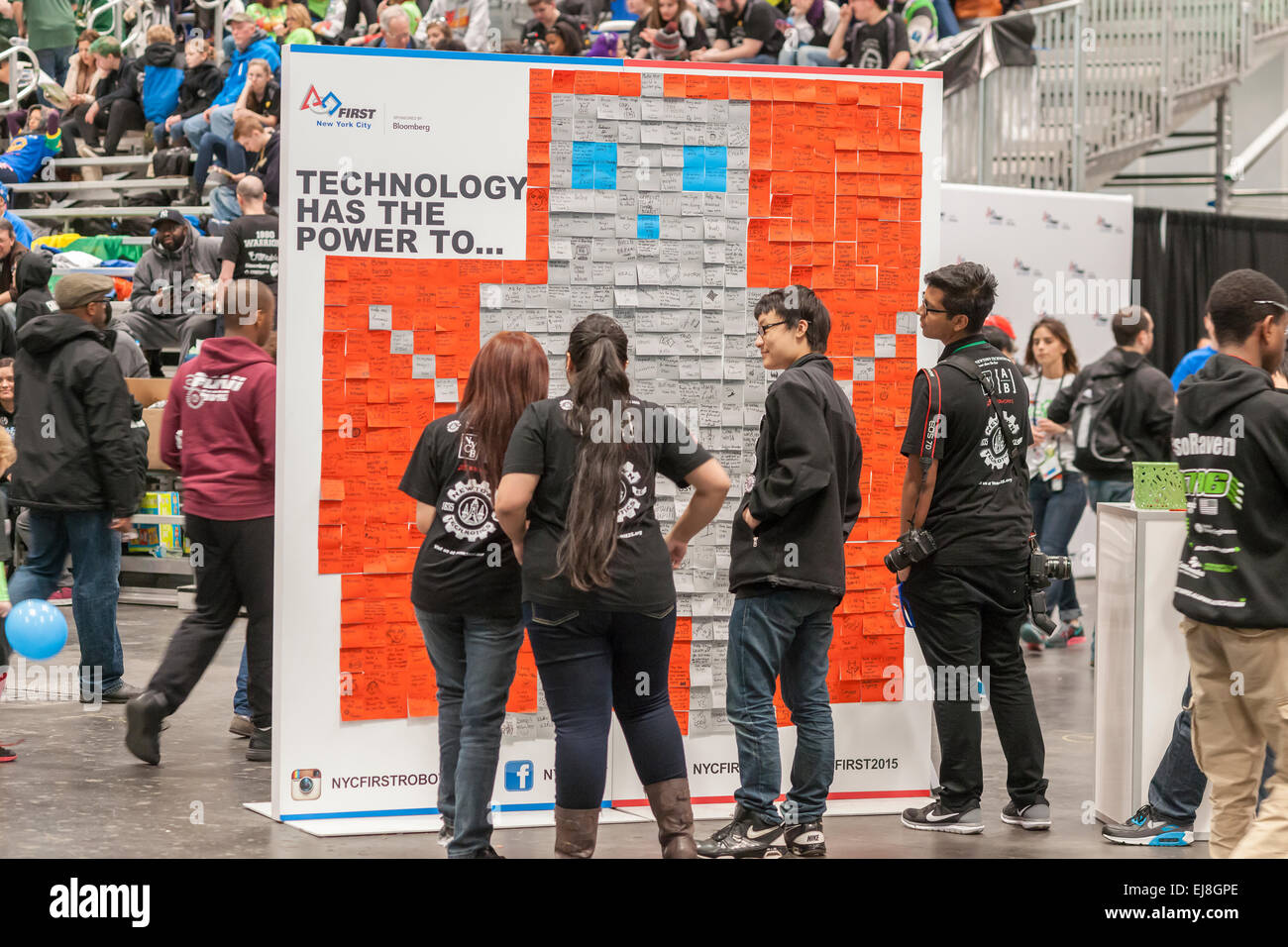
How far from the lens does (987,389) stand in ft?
16.4

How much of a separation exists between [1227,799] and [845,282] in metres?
2.23

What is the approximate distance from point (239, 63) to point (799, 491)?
10699mm

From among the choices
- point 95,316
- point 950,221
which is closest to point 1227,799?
point 95,316

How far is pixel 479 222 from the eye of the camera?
5117mm

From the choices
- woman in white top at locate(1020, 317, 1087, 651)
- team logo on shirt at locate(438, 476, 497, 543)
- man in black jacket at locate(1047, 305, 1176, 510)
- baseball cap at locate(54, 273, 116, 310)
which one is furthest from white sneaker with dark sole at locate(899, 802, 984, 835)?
baseball cap at locate(54, 273, 116, 310)

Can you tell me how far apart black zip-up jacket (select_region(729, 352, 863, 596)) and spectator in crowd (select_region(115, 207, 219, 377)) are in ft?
23.4

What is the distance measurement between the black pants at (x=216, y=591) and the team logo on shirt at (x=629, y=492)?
213 centimetres

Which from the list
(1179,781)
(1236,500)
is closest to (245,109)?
(1179,781)

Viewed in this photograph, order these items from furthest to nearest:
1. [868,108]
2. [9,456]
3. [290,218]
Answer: [9,456] → [868,108] → [290,218]

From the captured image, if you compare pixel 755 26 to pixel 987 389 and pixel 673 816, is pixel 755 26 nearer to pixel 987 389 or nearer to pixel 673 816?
pixel 987 389

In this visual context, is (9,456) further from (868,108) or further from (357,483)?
(868,108)

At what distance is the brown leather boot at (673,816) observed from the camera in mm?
4230

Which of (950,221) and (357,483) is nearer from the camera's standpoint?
(357,483)
